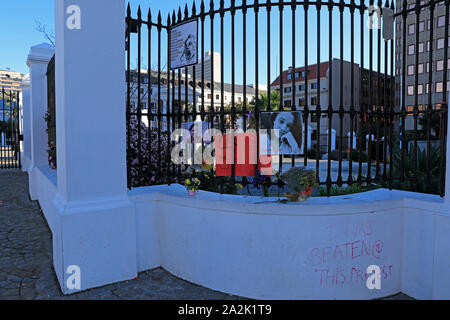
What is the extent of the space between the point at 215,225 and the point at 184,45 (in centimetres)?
221

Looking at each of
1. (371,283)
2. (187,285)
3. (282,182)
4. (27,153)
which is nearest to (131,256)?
(187,285)

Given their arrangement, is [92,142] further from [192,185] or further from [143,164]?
[143,164]

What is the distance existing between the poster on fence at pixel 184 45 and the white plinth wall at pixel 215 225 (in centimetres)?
73

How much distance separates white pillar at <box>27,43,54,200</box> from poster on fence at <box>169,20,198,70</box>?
5012 mm

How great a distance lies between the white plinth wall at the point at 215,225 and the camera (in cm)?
329

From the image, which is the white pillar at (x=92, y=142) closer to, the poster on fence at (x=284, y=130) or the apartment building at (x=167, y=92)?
the apartment building at (x=167, y=92)

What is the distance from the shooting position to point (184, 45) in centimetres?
412

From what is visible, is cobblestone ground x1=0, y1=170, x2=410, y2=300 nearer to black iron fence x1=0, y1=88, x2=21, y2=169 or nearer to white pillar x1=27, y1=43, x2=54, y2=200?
white pillar x1=27, y1=43, x2=54, y2=200

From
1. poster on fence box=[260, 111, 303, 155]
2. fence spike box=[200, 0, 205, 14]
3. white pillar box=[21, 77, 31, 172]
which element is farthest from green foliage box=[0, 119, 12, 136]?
poster on fence box=[260, 111, 303, 155]

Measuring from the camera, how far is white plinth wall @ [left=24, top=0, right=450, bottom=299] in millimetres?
3285

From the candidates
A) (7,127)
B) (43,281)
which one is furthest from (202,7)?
(7,127)

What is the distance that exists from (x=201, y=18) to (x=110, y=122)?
5.20 ft

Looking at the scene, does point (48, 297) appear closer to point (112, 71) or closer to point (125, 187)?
point (125, 187)

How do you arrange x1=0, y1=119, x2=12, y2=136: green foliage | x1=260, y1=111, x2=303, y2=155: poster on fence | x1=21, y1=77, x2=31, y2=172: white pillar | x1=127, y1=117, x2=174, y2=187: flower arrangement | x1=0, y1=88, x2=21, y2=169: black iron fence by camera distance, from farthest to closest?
1. x1=0, y1=119, x2=12, y2=136: green foliage
2. x1=0, y1=88, x2=21, y2=169: black iron fence
3. x1=21, y1=77, x2=31, y2=172: white pillar
4. x1=127, y1=117, x2=174, y2=187: flower arrangement
5. x1=260, y1=111, x2=303, y2=155: poster on fence
